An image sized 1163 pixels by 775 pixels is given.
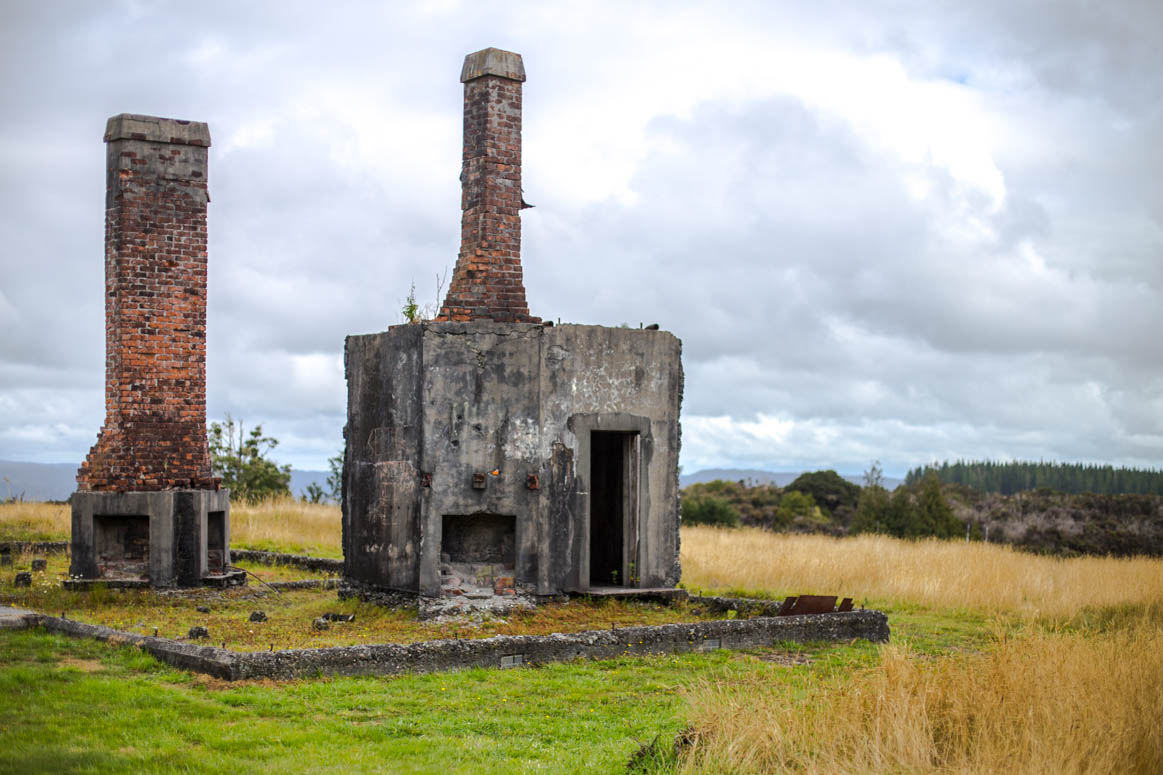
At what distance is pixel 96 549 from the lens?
48.3 ft

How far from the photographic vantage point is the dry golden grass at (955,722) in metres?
6.31

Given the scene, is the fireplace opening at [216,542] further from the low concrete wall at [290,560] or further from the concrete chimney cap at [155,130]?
the concrete chimney cap at [155,130]

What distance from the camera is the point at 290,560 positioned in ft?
60.3

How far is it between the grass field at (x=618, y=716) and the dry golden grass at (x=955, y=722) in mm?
14

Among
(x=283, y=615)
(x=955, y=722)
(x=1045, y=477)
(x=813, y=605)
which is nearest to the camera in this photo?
(x=955, y=722)

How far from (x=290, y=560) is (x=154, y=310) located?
529 cm

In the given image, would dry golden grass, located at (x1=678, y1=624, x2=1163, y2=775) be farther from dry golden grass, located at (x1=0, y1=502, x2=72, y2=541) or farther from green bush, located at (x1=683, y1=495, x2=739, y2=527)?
green bush, located at (x1=683, y1=495, x2=739, y2=527)

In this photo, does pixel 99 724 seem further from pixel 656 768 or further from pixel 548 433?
pixel 548 433

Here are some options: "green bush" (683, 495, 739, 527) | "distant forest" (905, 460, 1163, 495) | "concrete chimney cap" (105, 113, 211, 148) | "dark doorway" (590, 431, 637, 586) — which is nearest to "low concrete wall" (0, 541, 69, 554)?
"concrete chimney cap" (105, 113, 211, 148)

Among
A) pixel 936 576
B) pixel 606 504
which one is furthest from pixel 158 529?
pixel 936 576

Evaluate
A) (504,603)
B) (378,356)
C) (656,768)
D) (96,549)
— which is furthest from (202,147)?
(656,768)

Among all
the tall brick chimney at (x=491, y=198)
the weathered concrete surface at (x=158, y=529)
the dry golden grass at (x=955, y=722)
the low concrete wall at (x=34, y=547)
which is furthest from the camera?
the low concrete wall at (x=34, y=547)

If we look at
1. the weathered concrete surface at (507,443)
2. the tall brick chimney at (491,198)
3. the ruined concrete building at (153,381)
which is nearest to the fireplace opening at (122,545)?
the ruined concrete building at (153,381)

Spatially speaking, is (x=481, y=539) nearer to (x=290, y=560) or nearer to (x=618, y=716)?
(x=618, y=716)
